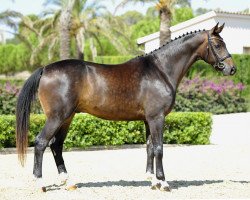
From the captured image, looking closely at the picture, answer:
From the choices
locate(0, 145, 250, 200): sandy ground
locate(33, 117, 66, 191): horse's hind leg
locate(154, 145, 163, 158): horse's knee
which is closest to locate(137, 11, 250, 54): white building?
locate(0, 145, 250, 200): sandy ground

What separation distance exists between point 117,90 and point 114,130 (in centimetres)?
549

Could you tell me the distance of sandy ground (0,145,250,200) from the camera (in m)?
6.98

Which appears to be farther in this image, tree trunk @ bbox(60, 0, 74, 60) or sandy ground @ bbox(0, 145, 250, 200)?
tree trunk @ bbox(60, 0, 74, 60)

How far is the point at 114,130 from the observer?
1257 centimetres

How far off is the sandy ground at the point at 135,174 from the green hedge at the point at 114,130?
0.44 meters

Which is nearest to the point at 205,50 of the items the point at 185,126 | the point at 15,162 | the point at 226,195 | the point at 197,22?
the point at 226,195

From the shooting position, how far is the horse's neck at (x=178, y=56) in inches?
290

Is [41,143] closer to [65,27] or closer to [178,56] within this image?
[178,56]

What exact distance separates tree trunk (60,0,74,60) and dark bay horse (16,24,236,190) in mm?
18876

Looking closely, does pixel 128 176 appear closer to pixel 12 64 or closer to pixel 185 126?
pixel 185 126

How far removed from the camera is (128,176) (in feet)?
28.5

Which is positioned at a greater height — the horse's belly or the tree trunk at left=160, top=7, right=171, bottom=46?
the tree trunk at left=160, top=7, right=171, bottom=46

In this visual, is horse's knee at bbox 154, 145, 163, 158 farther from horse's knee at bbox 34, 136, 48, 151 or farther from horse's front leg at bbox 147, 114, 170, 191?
horse's knee at bbox 34, 136, 48, 151

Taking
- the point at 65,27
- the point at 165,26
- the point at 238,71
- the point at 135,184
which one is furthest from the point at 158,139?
the point at 238,71
